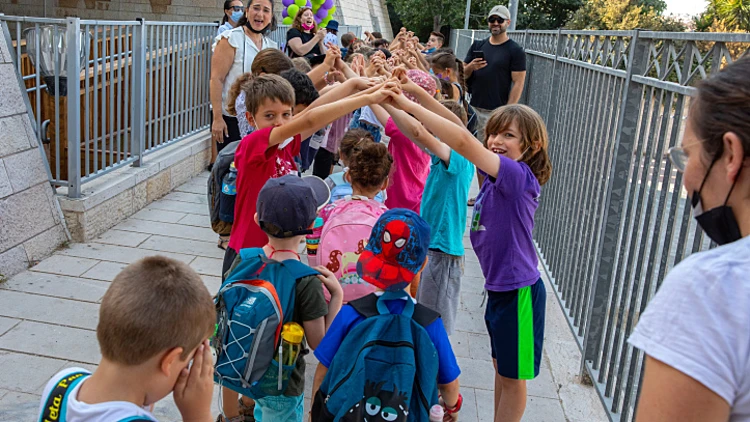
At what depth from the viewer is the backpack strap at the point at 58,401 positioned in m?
1.60

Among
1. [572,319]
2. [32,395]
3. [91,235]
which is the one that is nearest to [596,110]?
[572,319]

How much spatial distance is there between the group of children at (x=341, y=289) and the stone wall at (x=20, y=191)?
7.06 feet

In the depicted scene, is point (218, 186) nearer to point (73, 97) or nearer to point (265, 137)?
point (265, 137)

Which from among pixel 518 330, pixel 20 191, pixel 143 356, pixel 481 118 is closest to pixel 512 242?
pixel 518 330

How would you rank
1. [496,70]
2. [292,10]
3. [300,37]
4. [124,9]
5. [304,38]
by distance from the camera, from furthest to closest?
1. [124,9]
2. [292,10]
3. [304,38]
4. [300,37]
5. [496,70]

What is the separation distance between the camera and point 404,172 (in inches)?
175

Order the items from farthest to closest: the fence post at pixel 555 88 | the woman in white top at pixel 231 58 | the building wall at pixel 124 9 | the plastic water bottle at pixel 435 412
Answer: the building wall at pixel 124 9
the woman in white top at pixel 231 58
the fence post at pixel 555 88
the plastic water bottle at pixel 435 412

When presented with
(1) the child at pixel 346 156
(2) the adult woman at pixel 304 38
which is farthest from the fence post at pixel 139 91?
(1) the child at pixel 346 156

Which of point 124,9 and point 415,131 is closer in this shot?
point 415,131

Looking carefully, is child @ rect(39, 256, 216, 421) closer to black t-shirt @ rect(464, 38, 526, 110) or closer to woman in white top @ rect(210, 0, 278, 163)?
woman in white top @ rect(210, 0, 278, 163)

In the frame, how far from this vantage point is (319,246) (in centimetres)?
346

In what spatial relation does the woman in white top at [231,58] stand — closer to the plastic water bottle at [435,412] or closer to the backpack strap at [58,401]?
the plastic water bottle at [435,412]

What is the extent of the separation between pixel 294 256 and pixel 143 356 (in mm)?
1155

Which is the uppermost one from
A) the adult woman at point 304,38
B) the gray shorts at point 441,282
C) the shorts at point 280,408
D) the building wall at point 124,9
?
the building wall at point 124,9
